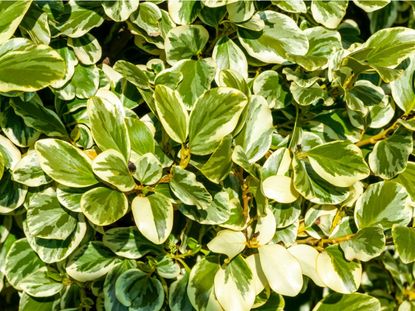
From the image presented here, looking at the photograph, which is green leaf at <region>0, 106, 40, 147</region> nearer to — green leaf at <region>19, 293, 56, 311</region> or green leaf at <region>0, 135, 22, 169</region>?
green leaf at <region>0, 135, 22, 169</region>

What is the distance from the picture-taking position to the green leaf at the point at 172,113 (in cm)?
109

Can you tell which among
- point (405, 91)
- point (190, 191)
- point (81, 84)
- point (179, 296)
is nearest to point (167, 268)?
point (179, 296)

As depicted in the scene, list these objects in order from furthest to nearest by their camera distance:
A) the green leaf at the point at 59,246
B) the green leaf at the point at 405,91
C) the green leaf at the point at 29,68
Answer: the green leaf at the point at 405,91 < the green leaf at the point at 59,246 < the green leaf at the point at 29,68

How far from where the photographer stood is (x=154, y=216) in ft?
3.53

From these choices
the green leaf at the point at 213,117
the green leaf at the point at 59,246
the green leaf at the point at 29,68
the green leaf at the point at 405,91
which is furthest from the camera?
the green leaf at the point at 405,91

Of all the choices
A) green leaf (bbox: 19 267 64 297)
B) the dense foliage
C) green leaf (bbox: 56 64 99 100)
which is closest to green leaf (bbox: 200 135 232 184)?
the dense foliage

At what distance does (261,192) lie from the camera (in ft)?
3.61

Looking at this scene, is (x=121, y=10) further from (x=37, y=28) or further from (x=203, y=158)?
(x=203, y=158)

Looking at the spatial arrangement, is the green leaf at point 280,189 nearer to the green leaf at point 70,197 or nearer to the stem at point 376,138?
the stem at point 376,138

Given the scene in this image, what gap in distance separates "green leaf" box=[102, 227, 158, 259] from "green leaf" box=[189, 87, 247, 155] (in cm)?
22

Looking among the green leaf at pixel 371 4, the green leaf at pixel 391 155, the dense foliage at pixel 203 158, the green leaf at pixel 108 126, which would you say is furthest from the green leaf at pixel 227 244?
the green leaf at pixel 371 4

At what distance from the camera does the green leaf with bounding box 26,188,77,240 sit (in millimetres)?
1121

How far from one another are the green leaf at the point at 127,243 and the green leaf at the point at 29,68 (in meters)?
0.35

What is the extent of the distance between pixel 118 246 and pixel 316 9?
0.66 m
